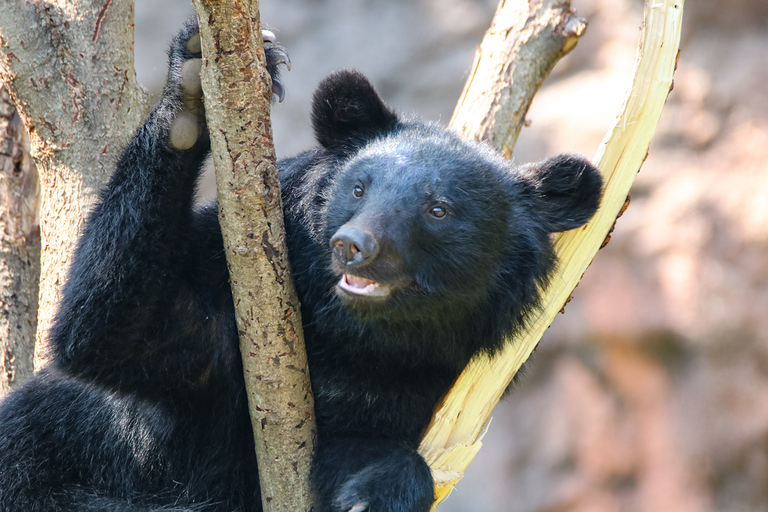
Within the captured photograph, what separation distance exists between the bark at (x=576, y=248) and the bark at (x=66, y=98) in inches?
76.6

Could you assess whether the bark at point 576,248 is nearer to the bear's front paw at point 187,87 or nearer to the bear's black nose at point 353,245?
the bear's black nose at point 353,245

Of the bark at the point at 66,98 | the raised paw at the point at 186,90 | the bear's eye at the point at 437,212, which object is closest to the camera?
the raised paw at the point at 186,90

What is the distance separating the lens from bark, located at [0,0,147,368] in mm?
3385

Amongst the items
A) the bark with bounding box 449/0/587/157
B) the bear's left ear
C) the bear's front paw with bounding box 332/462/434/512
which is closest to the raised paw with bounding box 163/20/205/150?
the bear's front paw with bounding box 332/462/434/512

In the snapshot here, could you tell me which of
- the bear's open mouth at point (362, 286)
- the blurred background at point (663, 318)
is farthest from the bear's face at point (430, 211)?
the blurred background at point (663, 318)

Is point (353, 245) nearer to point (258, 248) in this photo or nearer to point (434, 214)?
point (258, 248)

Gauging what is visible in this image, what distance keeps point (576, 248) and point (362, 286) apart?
121cm

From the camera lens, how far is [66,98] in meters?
3.43

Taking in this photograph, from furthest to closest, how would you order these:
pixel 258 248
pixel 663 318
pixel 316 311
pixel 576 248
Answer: pixel 663 318
pixel 576 248
pixel 316 311
pixel 258 248

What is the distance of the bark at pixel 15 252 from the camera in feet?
13.0

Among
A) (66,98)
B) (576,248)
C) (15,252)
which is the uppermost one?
(66,98)

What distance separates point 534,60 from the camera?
4004mm

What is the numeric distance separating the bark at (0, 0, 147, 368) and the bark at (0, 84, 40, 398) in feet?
1.68

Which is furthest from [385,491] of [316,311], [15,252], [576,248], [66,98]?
[15,252]
